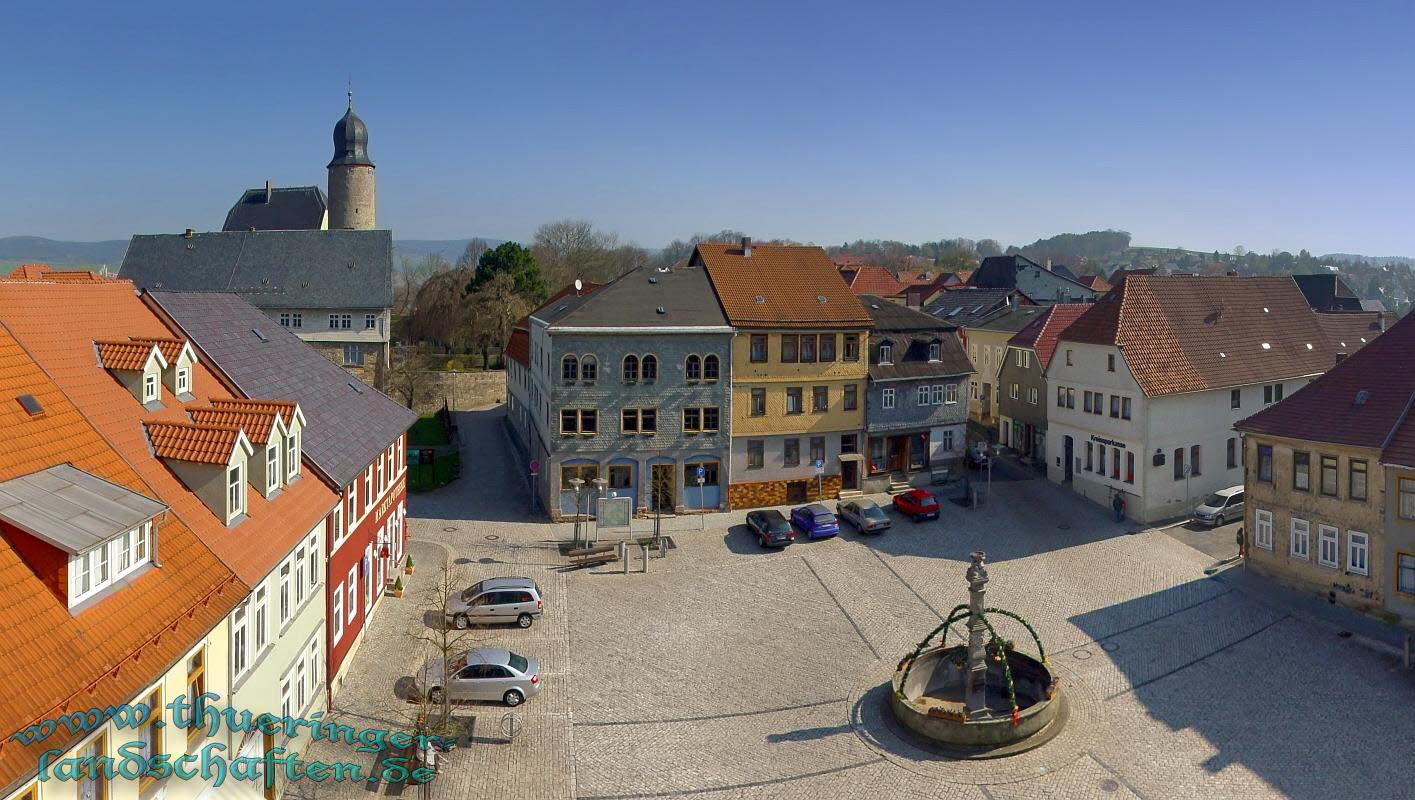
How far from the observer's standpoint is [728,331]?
124 feet

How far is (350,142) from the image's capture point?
8219 centimetres

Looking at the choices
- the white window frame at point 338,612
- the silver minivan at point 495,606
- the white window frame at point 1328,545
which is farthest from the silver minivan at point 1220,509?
the white window frame at point 338,612

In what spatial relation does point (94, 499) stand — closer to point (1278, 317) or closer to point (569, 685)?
point (569, 685)

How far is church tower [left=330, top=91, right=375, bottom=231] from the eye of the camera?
81688 millimetres

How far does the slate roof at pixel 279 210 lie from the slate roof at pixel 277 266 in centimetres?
1616

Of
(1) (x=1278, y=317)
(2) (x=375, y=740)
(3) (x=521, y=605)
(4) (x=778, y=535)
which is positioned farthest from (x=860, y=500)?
(2) (x=375, y=740)

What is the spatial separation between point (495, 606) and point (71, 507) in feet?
49.9

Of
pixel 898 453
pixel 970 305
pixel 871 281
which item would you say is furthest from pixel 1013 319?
pixel 871 281

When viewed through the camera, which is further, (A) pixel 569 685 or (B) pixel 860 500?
(B) pixel 860 500

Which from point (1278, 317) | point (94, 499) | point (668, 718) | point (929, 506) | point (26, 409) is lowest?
point (668, 718)

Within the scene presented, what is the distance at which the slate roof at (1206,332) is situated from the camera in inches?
1479

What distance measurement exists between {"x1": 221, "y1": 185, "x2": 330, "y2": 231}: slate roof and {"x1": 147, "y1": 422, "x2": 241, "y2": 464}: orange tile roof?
6575 cm

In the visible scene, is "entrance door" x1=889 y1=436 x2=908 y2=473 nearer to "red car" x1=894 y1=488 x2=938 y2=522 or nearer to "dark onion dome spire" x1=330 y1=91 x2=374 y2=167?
"red car" x1=894 y1=488 x2=938 y2=522

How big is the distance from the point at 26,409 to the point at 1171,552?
108ft
